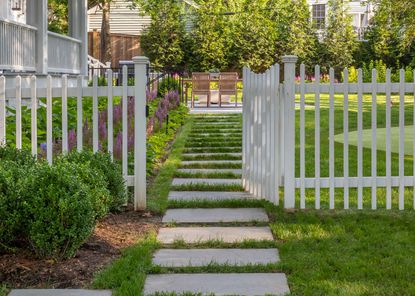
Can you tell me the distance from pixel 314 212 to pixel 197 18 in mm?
24968

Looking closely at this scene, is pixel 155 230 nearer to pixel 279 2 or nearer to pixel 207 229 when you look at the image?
pixel 207 229

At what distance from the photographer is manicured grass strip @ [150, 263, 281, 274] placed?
15.1 feet

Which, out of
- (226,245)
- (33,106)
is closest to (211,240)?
(226,245)

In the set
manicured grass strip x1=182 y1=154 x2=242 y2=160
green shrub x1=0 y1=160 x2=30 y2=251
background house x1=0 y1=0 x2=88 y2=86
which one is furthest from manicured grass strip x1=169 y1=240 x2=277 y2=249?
background house x1=0 y1=0 x2=88 y2=86

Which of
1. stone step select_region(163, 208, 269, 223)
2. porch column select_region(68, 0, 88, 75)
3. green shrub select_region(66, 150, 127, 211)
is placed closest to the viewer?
green shrub select_region(66, 150, 127, 211)

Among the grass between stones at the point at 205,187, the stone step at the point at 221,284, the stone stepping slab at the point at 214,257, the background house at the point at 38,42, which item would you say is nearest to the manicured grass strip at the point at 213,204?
the grass between stones at the point at 205,187

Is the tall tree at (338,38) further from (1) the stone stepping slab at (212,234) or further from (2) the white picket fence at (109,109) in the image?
(1) the stone stepping slab at (212,234)

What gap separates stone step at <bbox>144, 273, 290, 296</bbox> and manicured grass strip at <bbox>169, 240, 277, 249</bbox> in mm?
746

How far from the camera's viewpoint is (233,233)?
5.77m

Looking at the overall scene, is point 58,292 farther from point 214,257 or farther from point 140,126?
point 140,126

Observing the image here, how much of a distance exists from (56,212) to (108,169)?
1.53 m

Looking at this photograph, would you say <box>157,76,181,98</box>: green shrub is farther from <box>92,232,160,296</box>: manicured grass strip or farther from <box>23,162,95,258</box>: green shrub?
<box>23,162,95,258</box>: green shrub

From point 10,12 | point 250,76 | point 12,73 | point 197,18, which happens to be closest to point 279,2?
point 197,18

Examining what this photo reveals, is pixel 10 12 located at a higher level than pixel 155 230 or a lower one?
higher
